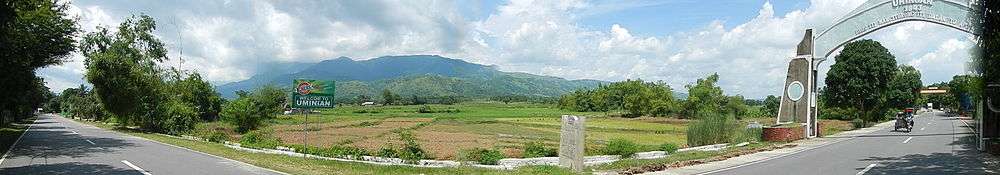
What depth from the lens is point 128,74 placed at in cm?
4328

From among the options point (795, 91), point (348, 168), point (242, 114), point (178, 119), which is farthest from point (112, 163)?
point (178, 119)

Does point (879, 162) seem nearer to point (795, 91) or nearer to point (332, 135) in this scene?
point (795, 91)

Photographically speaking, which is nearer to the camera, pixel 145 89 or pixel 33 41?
pixel 33 41

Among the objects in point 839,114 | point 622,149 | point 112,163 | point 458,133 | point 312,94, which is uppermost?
point 312,94

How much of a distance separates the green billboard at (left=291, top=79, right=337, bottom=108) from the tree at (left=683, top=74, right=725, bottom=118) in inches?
2443

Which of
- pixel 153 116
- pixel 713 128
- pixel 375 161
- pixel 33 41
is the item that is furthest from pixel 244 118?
pixel 713 128

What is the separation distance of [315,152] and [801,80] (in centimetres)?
2032

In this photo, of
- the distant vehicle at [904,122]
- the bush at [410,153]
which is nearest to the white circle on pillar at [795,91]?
the distant vehicle at [904,122]

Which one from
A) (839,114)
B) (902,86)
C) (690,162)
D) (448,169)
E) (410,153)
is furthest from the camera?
(839,114)

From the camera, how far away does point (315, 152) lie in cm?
2180

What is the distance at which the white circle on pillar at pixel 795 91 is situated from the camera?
28.0 m

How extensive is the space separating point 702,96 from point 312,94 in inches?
2622

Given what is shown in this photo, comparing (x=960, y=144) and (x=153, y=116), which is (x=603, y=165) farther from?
(x=153, y=116)

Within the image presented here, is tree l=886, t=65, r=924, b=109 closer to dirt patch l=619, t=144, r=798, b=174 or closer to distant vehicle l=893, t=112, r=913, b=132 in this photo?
distant vehicle l=893, t=112, r=913, b=132
